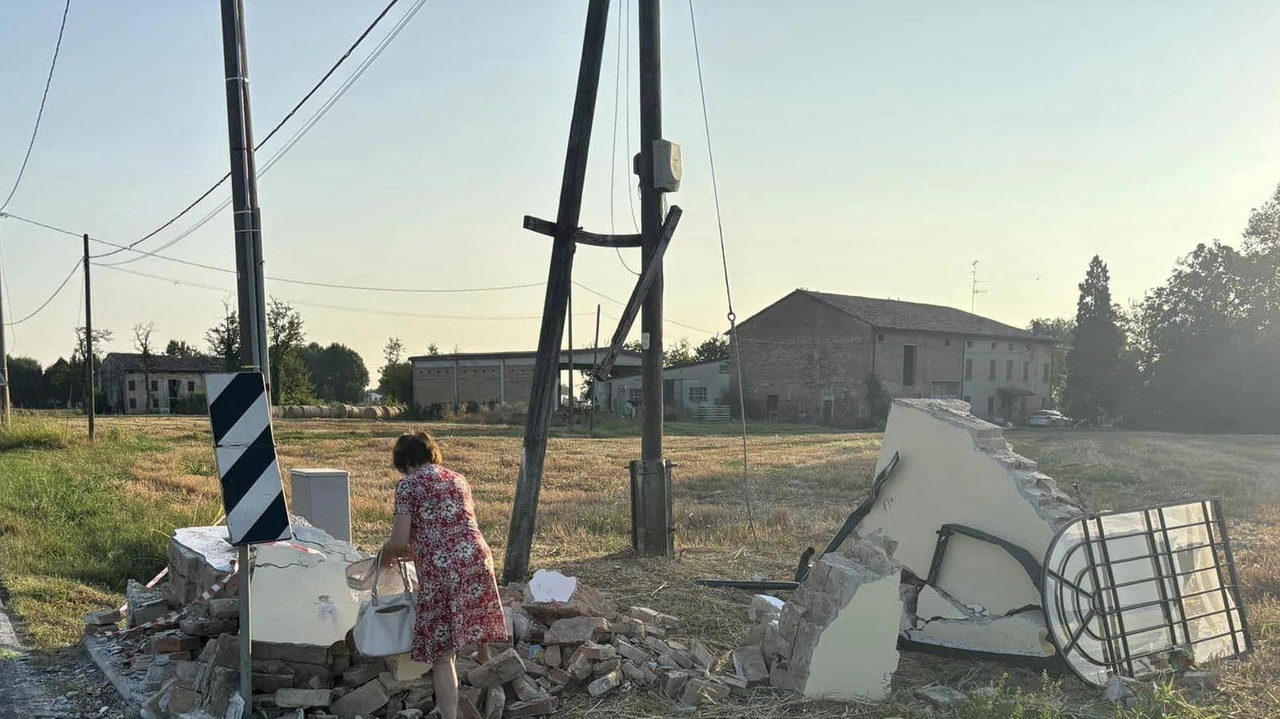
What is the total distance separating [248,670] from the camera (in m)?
4.49

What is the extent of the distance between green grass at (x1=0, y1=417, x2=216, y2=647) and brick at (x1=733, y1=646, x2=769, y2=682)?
4926mm

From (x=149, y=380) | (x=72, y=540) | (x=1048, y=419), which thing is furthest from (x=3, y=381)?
(x=149, y=380)

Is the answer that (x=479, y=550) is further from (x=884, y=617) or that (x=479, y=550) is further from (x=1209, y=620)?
(x=1209, y=620)

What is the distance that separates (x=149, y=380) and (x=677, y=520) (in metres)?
91.2

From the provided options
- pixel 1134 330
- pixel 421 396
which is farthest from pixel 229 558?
pixel 1134 330

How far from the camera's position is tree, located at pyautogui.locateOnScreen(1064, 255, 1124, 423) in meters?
60.2

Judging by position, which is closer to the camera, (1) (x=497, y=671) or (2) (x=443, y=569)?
(2) (x=443, y=569)

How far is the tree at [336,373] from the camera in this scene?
104375 mm

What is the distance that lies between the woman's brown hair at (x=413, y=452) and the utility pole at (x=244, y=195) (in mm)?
2739

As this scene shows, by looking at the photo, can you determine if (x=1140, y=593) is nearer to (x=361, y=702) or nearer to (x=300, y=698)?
(x=361, y=702)

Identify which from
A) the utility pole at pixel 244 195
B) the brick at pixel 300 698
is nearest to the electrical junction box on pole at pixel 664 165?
the utility pole at pixel 244 195

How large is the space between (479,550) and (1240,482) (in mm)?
17778

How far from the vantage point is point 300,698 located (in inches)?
180

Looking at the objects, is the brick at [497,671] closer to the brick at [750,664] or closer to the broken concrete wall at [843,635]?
the brick at [750,664]
